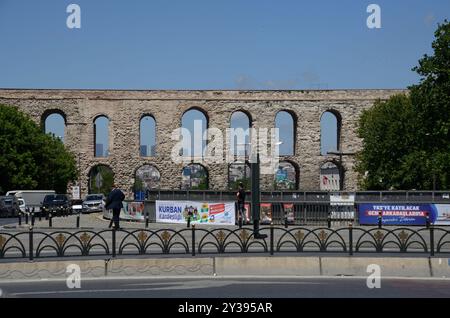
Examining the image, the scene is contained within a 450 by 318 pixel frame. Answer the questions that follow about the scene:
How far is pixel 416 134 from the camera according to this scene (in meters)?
51.4

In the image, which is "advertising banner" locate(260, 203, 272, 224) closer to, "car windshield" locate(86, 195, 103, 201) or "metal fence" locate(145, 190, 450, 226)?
"metal fence" locate(145, 190, 450, 226)

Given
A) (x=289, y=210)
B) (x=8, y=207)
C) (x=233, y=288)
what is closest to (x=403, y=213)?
(x=289, y=210)

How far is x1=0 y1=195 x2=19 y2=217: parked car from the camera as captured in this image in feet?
155

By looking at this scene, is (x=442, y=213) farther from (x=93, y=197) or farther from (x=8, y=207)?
(x=93, y=197)

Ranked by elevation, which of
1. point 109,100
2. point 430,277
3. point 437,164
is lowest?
point 430,277

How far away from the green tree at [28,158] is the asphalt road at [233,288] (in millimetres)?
47845

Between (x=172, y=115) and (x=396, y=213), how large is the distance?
42977 millimetres

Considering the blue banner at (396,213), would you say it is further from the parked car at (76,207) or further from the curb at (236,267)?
the parked car at (76,207)

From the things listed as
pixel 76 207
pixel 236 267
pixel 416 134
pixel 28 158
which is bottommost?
pixel 76 207

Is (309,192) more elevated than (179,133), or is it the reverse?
(179,133)

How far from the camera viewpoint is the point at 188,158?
75125mm
